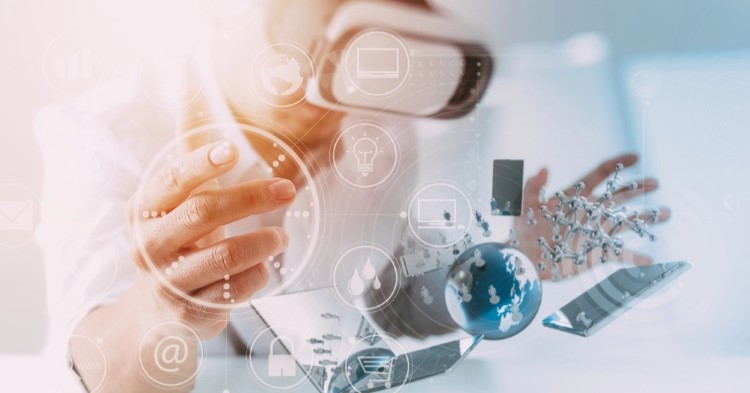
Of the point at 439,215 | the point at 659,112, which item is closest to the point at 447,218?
the point at 439,215

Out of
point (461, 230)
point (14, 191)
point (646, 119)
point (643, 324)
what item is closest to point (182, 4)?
point (14, 191)

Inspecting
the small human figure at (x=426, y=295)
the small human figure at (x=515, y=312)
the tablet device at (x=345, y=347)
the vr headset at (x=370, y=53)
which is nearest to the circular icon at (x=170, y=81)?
the vr headset at (x=370, y=53)

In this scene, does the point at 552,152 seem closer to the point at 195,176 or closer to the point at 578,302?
the point at 578,302

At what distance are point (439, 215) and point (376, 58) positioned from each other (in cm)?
24

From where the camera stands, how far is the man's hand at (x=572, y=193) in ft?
2.93

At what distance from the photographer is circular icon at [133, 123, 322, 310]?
93cm

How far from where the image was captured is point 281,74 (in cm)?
94

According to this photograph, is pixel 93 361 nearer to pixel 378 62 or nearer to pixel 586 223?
pixel 378 62

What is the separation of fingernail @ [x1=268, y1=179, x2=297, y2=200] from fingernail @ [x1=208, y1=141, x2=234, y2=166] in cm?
7

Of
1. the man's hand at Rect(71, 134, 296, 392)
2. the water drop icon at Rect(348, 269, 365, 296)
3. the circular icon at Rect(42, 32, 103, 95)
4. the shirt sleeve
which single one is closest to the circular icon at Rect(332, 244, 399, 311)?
the water drop icon at Rect(348, 269, 365, 296)

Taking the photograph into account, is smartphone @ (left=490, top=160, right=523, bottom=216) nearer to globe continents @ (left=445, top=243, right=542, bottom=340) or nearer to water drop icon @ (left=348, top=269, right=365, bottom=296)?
globe continents @ (left=445, top=243, right=542, bottom=340)

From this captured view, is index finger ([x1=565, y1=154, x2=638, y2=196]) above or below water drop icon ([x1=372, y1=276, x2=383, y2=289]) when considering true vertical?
above

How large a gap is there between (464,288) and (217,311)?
0.35 meters

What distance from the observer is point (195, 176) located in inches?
36.0
